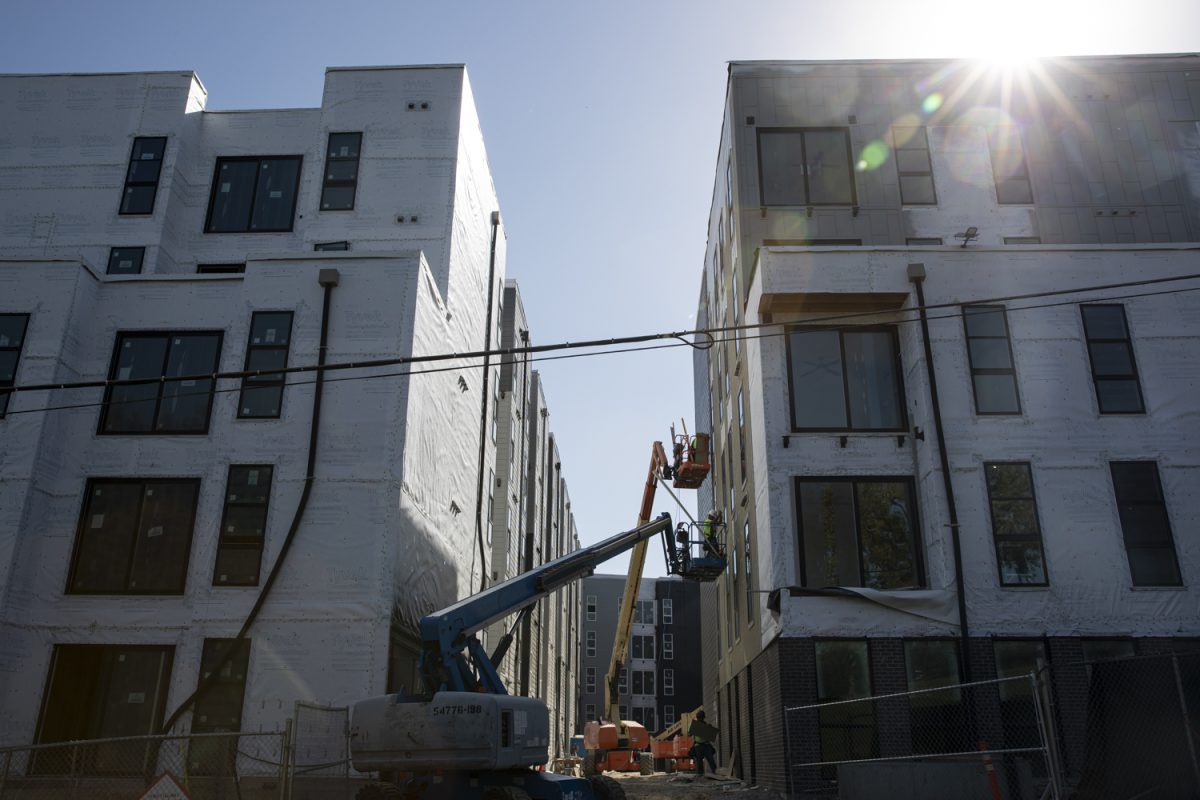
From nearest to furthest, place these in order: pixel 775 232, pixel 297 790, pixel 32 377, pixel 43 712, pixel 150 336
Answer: pixel 297 790 < pixel 43 712 < pixel 32 377 < pixel 150 336 < pixel 775 232

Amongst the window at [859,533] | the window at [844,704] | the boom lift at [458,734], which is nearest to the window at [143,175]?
the boom lift at [458,734]

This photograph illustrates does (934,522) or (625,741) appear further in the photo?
(625,741)

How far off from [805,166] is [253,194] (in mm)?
15264

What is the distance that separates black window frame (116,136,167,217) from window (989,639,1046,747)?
928 inches

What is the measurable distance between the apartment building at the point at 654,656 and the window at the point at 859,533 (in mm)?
56476

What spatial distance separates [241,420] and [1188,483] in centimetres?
2003

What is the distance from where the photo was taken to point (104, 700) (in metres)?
18.5

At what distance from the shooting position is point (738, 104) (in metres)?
26.1

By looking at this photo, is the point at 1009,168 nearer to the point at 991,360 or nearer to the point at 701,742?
the point at 991,360

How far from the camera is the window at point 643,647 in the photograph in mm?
79875

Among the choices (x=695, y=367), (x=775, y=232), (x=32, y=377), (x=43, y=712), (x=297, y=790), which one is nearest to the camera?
(x=297, y=790)

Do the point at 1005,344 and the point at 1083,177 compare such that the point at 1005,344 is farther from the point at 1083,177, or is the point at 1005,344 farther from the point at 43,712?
the point at 43,712

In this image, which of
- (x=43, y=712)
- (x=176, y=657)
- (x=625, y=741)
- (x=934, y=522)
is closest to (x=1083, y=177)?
(x=934, y=522)

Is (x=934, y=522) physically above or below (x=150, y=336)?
below
